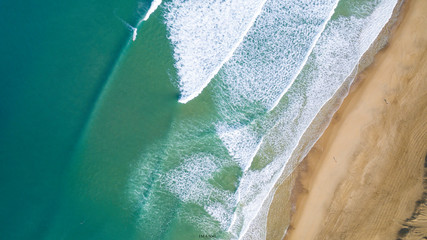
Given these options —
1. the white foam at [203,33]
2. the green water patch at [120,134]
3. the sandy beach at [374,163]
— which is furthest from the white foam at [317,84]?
the green water patch at [120,134]

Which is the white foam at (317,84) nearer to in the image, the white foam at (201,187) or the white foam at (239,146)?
the white foam at (239,146)

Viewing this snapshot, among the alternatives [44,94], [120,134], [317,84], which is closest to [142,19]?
[120,134]

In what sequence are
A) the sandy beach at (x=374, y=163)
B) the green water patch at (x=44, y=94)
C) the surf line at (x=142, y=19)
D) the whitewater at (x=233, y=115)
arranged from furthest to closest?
the sandy beach at (x=374, y=163), the whitewater at (x=233, y=115), the surf line at (x=142, y=19), the green water patch at (x=44, y=94)

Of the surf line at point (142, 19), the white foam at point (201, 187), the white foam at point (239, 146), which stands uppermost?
the surf line at point (142, 19)

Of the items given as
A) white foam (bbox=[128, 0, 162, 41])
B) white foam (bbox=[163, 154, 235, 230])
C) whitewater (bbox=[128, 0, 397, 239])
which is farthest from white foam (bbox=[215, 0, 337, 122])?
white foam (bbox=[128, 0, 162, 41])

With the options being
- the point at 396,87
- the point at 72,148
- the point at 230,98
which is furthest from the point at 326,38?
the point at 72,148

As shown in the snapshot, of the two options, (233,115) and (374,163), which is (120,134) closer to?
(233,115)
